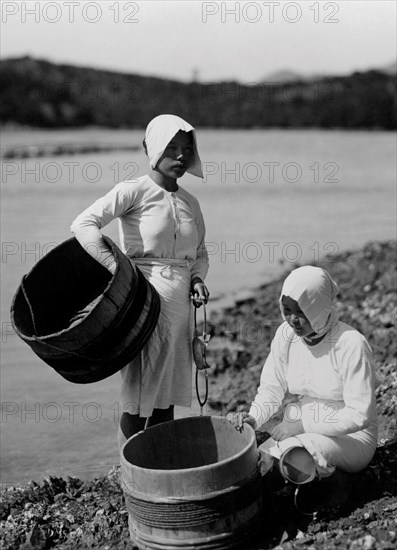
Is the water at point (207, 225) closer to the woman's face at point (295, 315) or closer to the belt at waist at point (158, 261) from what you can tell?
the belt at waist at point (158, 261)

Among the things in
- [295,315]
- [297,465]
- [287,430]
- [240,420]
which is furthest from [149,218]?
[297,465]

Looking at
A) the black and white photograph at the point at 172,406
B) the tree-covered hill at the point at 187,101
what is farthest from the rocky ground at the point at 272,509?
the tree-covered hill at the point at 187,101

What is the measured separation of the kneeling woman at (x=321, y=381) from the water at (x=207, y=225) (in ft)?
7.29

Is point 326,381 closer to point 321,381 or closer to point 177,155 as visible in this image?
point 321,381

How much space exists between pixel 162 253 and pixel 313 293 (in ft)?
3.19

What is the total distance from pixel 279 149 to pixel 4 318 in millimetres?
35818

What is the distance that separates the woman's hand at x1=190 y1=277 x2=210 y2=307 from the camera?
5000 millimetres

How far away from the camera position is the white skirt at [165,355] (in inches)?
194

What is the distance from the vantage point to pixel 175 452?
485 cm

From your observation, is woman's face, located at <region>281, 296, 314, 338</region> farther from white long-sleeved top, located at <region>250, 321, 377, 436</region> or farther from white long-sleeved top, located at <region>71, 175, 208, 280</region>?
white long-sleeved top, located at <region>71, 175, 208, 280</region>

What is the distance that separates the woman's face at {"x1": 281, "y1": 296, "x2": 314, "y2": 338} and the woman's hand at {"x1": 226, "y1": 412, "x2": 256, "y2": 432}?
560 mm

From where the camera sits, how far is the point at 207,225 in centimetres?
1947

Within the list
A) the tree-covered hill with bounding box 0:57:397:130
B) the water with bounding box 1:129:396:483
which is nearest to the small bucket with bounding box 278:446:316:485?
the water with bounding box 1:129:396:483

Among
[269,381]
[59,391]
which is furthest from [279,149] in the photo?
[269,381]
